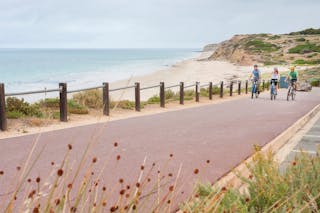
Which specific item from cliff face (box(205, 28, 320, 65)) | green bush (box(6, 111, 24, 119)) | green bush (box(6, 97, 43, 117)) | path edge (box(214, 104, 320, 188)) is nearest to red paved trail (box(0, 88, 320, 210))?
path edge (box(214, 104, 320, 188))

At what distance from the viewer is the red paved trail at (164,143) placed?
6.73 meters

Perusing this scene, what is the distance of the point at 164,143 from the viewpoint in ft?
29.6

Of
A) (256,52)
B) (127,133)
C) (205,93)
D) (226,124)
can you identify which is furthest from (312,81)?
(256,52)

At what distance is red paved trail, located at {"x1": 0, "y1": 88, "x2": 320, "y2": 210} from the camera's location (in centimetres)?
673

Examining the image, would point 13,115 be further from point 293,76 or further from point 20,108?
point 293,76

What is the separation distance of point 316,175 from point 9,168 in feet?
15.0

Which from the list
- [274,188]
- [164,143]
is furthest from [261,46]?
[274,188]

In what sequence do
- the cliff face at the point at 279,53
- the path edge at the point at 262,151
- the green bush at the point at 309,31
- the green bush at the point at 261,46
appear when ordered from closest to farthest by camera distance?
1. the path edge at the point at 262,151
2. the cliff face at the point at 279,53
3. the green bush at the point at 261,46
4. the green bush at the point at 309,31

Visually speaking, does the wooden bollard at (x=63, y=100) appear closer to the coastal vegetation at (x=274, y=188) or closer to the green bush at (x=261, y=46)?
the coastal vegetation at (x=274, y=188)

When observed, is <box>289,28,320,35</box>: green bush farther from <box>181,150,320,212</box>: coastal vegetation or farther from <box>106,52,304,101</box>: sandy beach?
<box>181,150,320,212</box>: coastal vegetation

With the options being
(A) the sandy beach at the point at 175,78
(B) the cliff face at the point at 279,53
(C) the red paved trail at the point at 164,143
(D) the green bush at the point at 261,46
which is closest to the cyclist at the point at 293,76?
(C) the red paved trail at the point at 164,143

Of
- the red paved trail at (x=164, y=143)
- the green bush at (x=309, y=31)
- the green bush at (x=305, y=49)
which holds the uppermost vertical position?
the green bush at (x=309, y=31)

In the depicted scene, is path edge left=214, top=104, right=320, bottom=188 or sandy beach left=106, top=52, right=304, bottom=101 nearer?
path edge left=214, top=104, right=320, bottom=188

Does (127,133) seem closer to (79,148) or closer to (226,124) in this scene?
(79,148)
